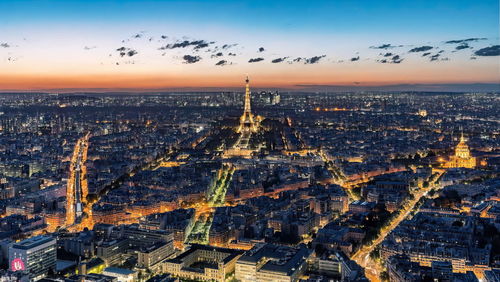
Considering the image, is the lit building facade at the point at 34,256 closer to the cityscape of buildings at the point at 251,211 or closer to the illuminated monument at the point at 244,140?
the cityscape of buildings at the point at 251,211

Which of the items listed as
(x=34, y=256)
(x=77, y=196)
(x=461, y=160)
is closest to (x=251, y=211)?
(x=34, y=256)

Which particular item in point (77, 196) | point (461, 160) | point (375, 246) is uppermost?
point (461, 160)

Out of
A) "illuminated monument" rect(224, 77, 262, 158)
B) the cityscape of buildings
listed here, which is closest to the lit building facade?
the cityscape of buildings

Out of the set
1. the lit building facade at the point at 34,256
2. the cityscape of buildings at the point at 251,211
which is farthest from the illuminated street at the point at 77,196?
the lit building facade at the point at 34,256

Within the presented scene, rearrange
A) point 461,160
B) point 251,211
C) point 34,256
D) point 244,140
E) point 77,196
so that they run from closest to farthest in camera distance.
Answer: point 34,256 → point 251,211 → point 77,196 → point 461,160 → point 244,140

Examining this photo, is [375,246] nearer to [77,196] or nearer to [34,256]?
[34,256]

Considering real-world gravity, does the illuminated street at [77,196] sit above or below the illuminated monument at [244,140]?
below

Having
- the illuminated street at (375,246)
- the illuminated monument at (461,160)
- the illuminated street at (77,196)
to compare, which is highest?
the illuminated monument at (461,160)

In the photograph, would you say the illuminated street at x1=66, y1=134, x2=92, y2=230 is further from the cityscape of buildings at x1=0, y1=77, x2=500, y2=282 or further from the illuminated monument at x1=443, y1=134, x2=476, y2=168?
the illuminated monument at x1=443, y1=134, x2=476, y2=168

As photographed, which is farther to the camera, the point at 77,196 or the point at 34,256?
the point at 77,196
